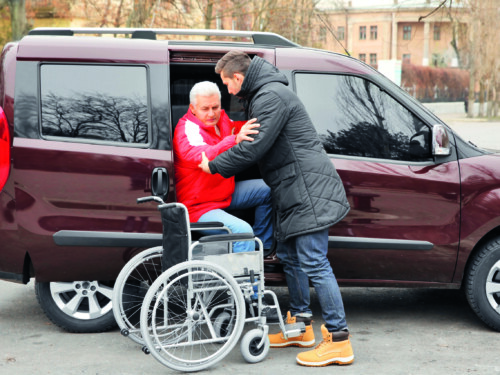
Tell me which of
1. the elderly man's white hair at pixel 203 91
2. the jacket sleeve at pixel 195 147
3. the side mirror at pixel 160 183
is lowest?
the side mirror at pixel 160 183

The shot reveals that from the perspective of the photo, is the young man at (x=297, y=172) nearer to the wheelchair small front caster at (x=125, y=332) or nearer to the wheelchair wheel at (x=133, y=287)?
the wheelchair wheel at (x=133, y=287)

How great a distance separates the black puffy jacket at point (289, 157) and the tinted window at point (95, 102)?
0.73 m

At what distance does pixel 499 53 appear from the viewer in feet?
146

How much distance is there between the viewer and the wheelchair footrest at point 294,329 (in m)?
4.72

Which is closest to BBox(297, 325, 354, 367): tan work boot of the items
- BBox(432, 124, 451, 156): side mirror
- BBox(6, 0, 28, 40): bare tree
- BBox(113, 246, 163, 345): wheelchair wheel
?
BBox(113, 246, 163, 345): wheelchair wheel

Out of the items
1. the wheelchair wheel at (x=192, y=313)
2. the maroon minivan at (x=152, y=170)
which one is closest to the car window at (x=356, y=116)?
the maroon minivan at (x=152, y=170)

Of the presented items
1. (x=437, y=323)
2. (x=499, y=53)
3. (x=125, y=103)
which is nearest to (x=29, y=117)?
(x=125, y=103)

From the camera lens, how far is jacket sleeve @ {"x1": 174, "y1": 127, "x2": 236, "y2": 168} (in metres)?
4.84

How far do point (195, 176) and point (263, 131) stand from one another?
0.70 meters

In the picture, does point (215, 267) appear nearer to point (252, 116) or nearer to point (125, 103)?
point (252, 116)

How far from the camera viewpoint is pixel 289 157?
463 centimetres

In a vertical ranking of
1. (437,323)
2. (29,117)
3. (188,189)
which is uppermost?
(29,117)

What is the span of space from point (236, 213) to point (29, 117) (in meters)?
1.58

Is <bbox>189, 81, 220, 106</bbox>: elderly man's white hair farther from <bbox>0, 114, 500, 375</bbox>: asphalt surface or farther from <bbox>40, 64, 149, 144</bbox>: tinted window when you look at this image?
<bbox>0, 114, 500, 375</bbox>: asphalt surface
